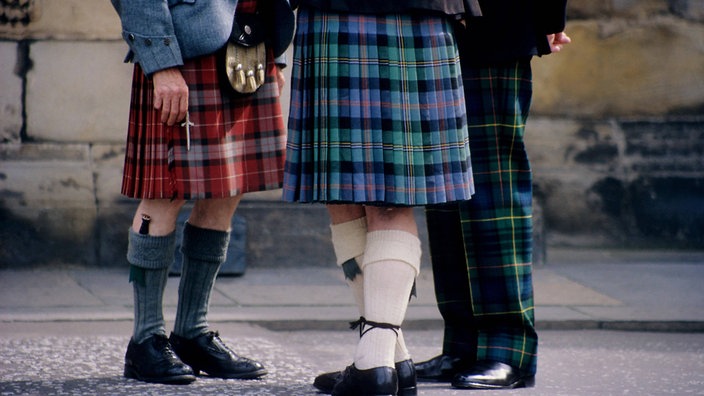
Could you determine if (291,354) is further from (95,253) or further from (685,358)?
(95,253)

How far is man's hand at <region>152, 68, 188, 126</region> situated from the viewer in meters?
3.46

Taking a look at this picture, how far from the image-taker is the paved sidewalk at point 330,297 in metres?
4.94

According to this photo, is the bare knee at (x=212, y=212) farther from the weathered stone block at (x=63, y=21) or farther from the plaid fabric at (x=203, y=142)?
the weathered stone block at (x=63, y=21)

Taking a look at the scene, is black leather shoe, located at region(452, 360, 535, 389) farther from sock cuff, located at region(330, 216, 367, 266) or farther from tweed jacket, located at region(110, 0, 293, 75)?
tweed jacket, located at region(110, 0, 293, 75)

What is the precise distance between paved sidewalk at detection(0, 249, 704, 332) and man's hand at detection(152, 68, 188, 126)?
5.02 feet

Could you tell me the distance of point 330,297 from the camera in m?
5.40

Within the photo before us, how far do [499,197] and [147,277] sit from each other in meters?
1.05

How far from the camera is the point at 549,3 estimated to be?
11.9 ft

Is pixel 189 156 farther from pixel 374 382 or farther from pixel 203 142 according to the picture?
pixel 374 382

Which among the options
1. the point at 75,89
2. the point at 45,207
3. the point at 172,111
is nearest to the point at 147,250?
the point at 172,111

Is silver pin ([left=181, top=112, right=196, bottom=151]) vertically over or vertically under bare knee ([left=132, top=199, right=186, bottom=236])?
over

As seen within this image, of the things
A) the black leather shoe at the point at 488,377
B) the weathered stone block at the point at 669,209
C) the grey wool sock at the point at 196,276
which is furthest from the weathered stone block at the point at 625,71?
the grey wool sock at the point at 196,276

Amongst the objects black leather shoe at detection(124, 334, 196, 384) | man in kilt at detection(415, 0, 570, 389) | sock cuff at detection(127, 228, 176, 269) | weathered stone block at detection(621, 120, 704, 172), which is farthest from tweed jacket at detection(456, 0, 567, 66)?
weathered stone block at detection(621, 120, 704, 172)

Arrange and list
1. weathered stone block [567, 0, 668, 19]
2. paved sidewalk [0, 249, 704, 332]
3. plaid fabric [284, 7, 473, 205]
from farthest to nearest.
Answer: weathered stone block [567, 0, 668, 19], paved sidewalk [0, 249, 704, 332], plaid fabric [284, 7, 473, 205]
